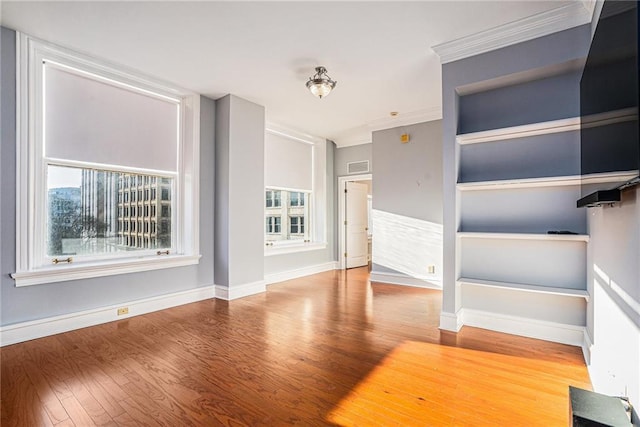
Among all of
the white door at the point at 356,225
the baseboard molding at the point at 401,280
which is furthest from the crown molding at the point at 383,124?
the baseboard molding at the point at 401,280

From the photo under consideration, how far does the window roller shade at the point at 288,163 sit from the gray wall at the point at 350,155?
69 cm

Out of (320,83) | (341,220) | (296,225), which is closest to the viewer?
(320,83)

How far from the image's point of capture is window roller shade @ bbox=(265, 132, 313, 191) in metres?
5.75

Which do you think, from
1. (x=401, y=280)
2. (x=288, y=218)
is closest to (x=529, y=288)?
(x=401, y=280)

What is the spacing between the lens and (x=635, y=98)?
44.3 inches

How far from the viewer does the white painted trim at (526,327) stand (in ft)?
9.21

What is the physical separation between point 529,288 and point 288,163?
4526mm

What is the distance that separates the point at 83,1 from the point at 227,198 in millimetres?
2535

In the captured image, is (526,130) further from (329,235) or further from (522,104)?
(329,235)

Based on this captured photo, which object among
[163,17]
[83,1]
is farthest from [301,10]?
[83,1]

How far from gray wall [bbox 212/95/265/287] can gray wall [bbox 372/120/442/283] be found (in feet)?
7.26

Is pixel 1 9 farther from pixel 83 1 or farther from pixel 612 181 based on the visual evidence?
pixel 612 181

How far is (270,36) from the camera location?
2.97 metres

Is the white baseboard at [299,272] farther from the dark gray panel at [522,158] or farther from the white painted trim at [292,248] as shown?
the dark gray panel at [522,158]
